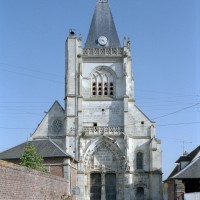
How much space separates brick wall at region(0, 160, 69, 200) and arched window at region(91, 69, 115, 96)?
26.9 metres

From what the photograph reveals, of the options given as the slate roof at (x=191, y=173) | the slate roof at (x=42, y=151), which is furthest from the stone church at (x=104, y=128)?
the slate roof at (x=191, y=173)

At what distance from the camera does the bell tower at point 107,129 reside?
47.4 m

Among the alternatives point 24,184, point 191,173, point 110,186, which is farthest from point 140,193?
point 24,184

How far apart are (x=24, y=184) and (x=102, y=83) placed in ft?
110

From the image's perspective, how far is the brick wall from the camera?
1532 centimetres

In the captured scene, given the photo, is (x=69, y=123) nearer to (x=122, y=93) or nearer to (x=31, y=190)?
(x=122, y=93)

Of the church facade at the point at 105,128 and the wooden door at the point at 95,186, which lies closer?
the church facade at the point at 105,128

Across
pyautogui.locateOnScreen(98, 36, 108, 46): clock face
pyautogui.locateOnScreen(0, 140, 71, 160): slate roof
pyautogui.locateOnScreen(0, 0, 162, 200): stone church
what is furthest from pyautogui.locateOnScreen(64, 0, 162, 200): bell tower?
pyautogui.locateOnScreen(0, 140, 71, 160): slate roof

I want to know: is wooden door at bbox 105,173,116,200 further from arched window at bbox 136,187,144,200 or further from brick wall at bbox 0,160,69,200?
brick wall at bbox 0,160,69,200

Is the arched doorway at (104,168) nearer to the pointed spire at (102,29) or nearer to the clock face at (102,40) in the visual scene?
the clock face at (102,40)

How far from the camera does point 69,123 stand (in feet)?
158

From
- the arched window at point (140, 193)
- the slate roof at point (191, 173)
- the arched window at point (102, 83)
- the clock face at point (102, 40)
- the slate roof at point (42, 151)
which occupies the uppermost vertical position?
the clock face at point (102, 40)

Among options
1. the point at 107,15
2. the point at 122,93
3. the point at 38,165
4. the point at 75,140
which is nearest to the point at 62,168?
the point at 38,165

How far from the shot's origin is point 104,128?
48.2 metres
